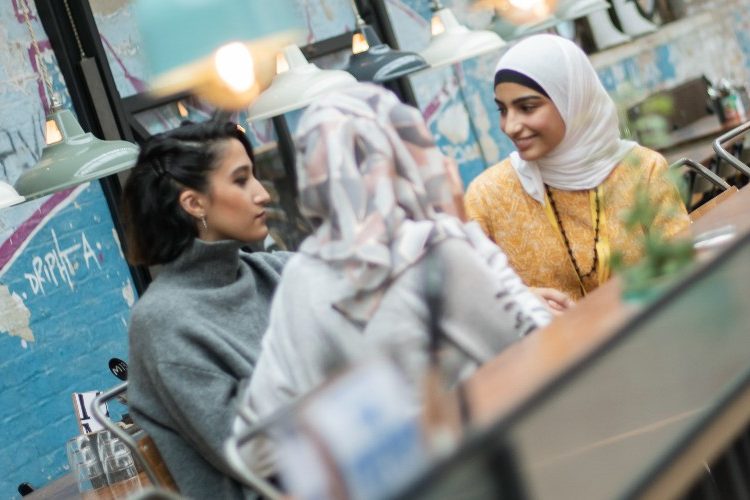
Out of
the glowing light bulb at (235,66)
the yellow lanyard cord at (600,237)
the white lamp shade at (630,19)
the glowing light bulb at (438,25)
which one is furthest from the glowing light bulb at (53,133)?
the white lamp shade at (630,19)

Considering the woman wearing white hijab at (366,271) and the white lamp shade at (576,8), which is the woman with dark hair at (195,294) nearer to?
the woman wearing white hijab at (366,271)

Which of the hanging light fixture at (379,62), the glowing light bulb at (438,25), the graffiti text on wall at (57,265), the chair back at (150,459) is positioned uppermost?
the glowing light bulb at (438,25)

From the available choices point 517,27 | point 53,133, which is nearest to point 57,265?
point 53,133

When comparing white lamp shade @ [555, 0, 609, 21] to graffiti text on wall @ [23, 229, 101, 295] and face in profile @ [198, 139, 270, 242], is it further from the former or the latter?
face in profile @ [198, 139, 270, 242]

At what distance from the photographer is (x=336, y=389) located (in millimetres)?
1622

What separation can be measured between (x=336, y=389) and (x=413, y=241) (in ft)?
2.30

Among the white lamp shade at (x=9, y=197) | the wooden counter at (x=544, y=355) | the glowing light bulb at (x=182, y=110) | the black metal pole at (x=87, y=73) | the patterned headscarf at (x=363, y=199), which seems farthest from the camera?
the glowing light bulb at (x=182, y=110)

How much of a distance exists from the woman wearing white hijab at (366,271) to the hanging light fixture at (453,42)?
132 inches

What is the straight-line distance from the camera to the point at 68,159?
4.09 m

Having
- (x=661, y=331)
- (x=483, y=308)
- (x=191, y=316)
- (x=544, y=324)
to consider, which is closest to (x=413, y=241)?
(x=483, y=308)

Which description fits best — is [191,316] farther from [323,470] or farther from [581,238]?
[323,470]

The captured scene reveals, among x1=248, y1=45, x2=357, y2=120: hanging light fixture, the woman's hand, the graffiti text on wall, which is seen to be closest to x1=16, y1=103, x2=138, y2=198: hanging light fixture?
x1=248, y1=45, x2=357, y2=120: hanging light fixture

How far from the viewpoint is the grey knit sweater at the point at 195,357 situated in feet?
9.91

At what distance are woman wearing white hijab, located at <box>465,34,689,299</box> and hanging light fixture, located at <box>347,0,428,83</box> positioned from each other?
1.58 m
